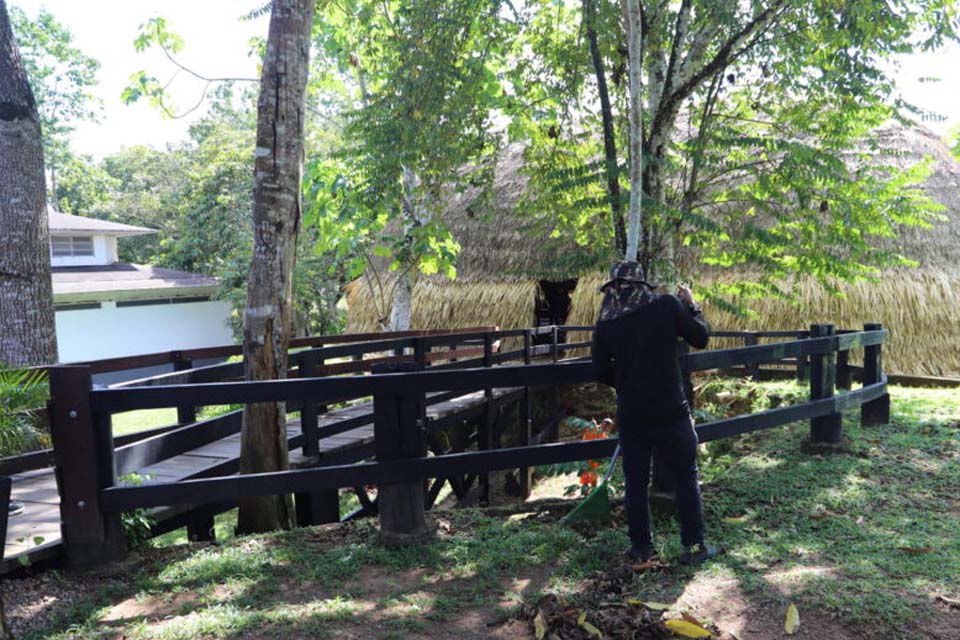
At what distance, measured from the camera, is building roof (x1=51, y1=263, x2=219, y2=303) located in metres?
20.5

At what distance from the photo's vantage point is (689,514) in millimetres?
4301

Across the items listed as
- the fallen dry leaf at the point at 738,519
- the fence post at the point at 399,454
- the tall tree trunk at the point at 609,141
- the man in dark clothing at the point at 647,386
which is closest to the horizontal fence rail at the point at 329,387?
the fence post at the point at 399,454

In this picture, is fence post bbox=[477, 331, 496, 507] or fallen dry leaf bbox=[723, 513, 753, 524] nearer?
fallen dry leaf bbox=[723, 513, 753, 524]

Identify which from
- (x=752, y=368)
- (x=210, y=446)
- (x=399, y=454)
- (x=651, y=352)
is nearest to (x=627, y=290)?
(x=651, y=352)

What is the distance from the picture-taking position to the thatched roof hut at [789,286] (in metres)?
14.3

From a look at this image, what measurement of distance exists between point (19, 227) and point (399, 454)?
6142 mm

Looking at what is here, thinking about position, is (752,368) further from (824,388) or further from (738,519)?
(738,519)

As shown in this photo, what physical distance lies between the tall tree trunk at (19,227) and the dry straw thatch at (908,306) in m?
11.2

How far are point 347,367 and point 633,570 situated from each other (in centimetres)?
609

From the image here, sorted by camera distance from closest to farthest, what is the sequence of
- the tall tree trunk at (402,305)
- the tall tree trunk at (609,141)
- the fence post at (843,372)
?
the tall tree trunk at (609,141), the fence post at (843,372), the tall tree trunk at (402,305)

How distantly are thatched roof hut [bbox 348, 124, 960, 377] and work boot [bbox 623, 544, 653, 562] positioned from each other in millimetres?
8256

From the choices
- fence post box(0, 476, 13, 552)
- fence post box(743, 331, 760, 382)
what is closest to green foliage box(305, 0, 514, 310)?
fence post box(0, 476, 13, 552)

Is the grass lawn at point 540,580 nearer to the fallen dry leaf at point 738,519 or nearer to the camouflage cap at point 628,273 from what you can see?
the fallen dry leaf at point 738,519

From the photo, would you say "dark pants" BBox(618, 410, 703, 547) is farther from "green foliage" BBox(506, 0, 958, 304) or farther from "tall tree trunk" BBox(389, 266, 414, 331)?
"tall tree trunk" BBox(389, 266, 414, 331)
